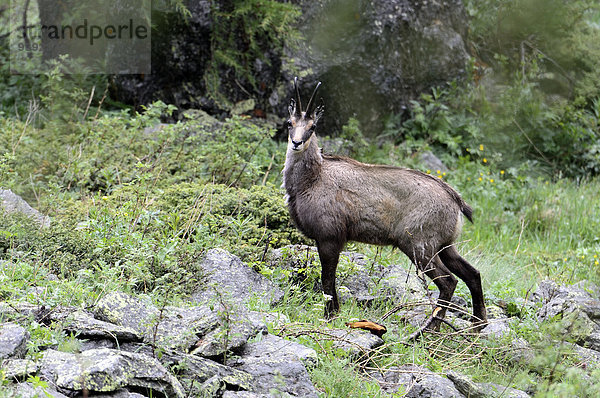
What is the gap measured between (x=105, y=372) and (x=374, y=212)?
350 cm

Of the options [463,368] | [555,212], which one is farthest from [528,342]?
[555,212]

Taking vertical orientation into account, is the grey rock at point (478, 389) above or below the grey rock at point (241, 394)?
below

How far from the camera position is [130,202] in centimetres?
761

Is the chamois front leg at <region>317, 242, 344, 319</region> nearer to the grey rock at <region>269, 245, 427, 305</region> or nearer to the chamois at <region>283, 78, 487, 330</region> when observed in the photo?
the chamois at <region>283, 78, 487, 330</region>

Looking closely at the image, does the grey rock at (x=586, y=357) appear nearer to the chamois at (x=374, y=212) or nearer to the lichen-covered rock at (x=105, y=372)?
the chamois at (x=374, y=212)

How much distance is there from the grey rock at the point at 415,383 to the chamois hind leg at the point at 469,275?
5.27ft

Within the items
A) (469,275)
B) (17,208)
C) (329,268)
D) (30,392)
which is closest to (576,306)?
(469,275)

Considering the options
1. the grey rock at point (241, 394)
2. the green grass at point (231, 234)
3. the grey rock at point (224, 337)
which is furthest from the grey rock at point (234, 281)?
the grey rock at point (241, 394)

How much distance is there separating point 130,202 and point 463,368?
4007 millimetres

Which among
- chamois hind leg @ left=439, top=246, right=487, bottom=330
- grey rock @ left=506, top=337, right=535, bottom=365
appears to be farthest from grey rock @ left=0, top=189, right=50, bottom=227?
grey rock @ left=506, top=337, right=535, bottom=365

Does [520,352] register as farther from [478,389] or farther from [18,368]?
[18,368]

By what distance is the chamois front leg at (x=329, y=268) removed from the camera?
6.64 metres

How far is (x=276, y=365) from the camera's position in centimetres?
480

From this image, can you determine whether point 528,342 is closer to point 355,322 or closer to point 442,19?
point 355,322
